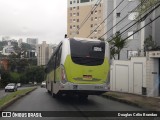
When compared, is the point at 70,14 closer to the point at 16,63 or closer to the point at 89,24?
the point at 89,24

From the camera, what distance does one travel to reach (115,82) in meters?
37.9

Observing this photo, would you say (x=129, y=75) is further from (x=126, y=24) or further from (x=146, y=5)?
(x=126, y=24)

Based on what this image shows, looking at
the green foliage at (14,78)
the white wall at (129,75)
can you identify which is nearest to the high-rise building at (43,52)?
the green foliage at (14,78)

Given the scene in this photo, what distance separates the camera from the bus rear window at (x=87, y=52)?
61.6ft

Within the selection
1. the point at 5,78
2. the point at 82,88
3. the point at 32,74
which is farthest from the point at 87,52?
Answer: the point at 32,74

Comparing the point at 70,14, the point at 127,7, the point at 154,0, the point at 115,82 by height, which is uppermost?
the point at 70,14

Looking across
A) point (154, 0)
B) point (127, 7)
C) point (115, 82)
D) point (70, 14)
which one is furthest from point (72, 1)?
point (154, 0)

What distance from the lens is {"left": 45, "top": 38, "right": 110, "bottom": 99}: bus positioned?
1845 cm

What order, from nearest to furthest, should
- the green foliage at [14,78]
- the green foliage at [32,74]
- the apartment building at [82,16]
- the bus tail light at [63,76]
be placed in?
the bus tail light at [63,76] < the green foliage at [14,78] < the green foliage at [32,74] < the apartment building at [82,16]

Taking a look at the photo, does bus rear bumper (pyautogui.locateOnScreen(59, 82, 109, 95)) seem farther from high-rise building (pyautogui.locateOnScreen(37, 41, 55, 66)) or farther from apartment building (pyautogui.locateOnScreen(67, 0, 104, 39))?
high-rise building (pyautogui.locateOnScreen(37, 41, 55, 66))

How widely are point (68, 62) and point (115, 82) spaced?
20.0 m

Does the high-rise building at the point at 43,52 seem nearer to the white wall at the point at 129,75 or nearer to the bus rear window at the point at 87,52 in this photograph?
the white wall at the point at 129,75

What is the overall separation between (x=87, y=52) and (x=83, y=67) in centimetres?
84

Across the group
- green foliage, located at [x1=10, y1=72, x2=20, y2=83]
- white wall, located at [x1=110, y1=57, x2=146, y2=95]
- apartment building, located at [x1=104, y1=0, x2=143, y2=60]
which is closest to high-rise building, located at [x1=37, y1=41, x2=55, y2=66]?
green foliage, located at [x1=10, y1=72, x2=20, y2=83]
